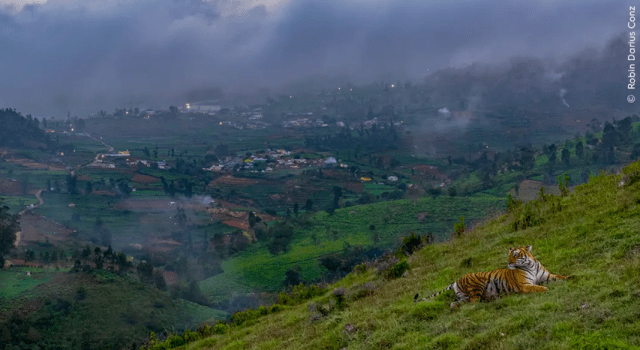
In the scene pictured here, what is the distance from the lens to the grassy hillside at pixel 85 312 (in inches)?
1734

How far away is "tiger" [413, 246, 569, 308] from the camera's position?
930 cm

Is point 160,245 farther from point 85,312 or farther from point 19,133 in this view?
point 19,133

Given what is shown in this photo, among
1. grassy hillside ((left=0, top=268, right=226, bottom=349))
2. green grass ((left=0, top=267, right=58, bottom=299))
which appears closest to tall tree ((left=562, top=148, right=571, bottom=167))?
grassy hillside ((left=0, top=268, right=226, bottom=349))

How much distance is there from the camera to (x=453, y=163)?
16662 cm

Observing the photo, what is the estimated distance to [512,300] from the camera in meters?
9.02

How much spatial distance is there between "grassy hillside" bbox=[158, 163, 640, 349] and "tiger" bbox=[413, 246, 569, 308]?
24 cm

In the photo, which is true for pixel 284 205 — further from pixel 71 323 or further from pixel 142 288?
pixel 71 323

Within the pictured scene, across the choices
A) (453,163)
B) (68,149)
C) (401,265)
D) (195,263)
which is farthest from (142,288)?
(68,149)

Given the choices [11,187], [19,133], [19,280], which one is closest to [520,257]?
[19,280]

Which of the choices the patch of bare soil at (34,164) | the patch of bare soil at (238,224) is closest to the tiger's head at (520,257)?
the patch of bare soil at (238,224)

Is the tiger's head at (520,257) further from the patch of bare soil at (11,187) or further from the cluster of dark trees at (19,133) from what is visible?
the cluster of dark trees at (19,133)

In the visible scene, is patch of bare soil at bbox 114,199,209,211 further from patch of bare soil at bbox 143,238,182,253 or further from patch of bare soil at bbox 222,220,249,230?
patch of bare soil at bbox 143,238,182,253

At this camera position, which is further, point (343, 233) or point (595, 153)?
point (595, 153)

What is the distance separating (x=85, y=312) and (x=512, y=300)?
157ft
